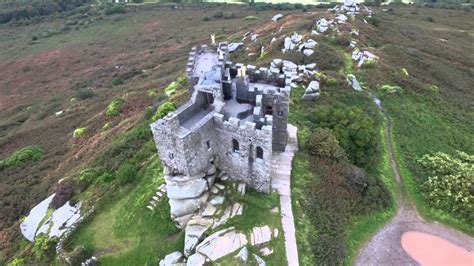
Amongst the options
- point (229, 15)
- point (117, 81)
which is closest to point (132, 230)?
point (117, 81)

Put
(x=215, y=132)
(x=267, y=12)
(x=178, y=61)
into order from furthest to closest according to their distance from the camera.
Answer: (x=267, y=12)
(x=178, y=61)
(x=215, y=132)

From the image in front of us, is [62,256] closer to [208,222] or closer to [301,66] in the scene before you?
[208,222]

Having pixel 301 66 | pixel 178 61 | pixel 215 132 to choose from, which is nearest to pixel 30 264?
pixel 215 132

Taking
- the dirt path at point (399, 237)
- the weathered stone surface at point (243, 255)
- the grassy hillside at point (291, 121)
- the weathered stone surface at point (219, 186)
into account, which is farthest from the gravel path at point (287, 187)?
the dirt path at point (399, 237)

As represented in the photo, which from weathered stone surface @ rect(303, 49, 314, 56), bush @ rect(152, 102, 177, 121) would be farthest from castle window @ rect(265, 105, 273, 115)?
weathered stone surface @ rect(303, 49, 314, 56)

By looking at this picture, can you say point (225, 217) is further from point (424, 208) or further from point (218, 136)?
point (424, 208)

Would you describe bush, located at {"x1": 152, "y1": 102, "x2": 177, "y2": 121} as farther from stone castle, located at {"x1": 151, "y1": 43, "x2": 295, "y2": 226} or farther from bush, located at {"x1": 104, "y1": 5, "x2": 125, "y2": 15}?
bush, located at {"x1": 104, "y1": 5, "x2": 125, "y2": 15}
